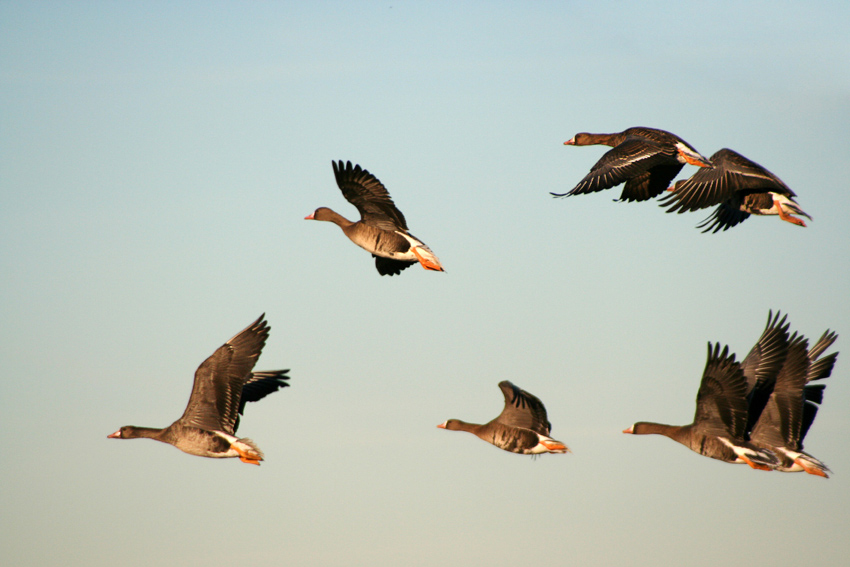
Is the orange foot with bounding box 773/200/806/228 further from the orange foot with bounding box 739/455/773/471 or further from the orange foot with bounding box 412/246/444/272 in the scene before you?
the orange foot with bounding box 412/246/444/272

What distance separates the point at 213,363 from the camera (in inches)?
829

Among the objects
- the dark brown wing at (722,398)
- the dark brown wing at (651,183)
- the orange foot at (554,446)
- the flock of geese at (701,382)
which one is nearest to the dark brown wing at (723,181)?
the flock of geese at (701,382)

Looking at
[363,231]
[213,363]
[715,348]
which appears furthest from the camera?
[363,231]

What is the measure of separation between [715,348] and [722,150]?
4986 millimetres

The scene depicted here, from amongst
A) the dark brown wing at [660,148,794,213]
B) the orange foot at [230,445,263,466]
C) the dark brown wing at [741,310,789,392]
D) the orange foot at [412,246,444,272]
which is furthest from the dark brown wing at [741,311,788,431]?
the orange foot at [230,445,263,466]

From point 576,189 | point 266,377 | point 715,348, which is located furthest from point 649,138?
point 266,377

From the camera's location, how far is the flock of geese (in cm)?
2100

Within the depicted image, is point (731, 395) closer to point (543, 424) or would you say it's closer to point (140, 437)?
point (543, 424)

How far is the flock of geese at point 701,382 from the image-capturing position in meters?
21.0

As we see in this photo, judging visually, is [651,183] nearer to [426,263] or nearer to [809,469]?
[426,263]

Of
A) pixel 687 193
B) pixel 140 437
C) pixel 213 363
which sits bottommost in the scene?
pixel 140 437

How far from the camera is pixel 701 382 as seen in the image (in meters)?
20.3

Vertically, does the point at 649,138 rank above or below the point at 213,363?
above

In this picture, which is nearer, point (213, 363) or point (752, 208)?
point (213, 363)
